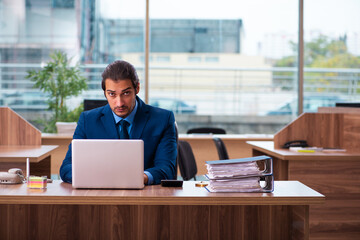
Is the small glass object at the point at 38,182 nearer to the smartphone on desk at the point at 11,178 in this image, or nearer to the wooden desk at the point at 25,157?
the smartphone on desk at the point at 11,178

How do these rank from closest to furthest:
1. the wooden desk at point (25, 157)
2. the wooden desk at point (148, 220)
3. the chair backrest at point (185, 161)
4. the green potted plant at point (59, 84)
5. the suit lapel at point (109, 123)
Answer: the wooden desk at point (148, 220) < the suit lapel at point (109, 123) < the wooden desk at point (25, 157) < the chair backrest at point (185, 161) < the green potted plant at point (59, 84)

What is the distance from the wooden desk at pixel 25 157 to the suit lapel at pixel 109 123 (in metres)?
1.11

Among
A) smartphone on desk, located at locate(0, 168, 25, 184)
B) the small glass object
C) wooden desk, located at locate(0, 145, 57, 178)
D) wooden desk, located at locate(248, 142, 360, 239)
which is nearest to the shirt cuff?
the small glass object

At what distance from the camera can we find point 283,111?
813 centimetres

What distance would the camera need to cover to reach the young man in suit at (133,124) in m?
2.44

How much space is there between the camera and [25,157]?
3449 mm

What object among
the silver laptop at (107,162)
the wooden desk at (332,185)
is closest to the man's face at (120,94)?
the silver laptop at (107,162)

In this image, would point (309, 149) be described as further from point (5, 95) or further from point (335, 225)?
point (5, 95)

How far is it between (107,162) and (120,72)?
0.60 metres

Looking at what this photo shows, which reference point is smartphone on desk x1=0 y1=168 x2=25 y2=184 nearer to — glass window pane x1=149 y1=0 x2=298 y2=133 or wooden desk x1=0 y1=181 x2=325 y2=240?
wooden desk x1=0 y1=181 x2=325 y2=240

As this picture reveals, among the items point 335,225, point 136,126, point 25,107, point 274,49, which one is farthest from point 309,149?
point 25,107

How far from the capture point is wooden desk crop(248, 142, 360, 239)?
357 centimetres

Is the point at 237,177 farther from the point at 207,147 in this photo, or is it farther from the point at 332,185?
the point at 207,147

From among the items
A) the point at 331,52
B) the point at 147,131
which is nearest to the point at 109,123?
the point at 147,131
